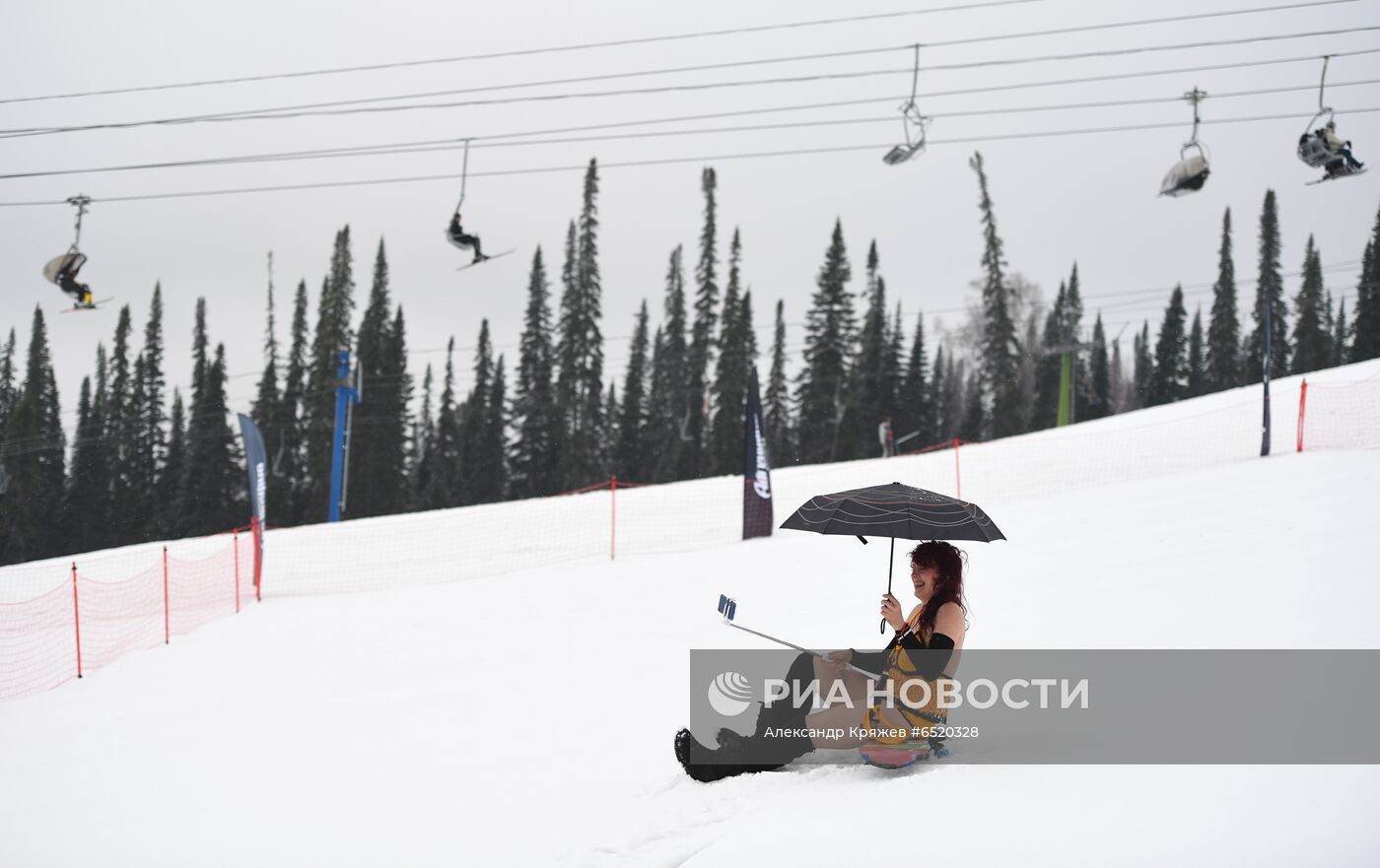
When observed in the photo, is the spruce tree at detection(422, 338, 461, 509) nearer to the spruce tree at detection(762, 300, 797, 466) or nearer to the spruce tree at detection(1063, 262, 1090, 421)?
the spruce tree at detection(762, 300, 797, 466)

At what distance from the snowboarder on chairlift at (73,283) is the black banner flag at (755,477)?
38.1ft

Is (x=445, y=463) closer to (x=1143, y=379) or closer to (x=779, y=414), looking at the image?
(x=779, y=414)

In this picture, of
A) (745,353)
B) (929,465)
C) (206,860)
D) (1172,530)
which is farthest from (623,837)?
(745,353)

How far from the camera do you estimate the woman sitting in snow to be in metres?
5.11

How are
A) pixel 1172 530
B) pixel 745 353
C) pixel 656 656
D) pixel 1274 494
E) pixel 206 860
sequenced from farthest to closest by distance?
pixel 745 353, pixel 1274 494, pixel 1172 530, pixel 656 656, pixel 206 860

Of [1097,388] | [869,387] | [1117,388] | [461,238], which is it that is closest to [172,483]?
[869,387]

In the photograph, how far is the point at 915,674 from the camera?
512 cm

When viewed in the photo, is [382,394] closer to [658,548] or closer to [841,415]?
[841,415]

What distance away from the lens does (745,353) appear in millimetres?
58406

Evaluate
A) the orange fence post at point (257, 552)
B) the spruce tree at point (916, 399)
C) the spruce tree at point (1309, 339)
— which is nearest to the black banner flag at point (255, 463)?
the orange fence post at point (257, 552)

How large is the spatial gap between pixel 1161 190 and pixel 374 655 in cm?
1265

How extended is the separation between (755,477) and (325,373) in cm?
4845

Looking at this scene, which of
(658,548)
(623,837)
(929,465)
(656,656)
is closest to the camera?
(623,837)

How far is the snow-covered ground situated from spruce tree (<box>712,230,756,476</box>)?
35.0 m
